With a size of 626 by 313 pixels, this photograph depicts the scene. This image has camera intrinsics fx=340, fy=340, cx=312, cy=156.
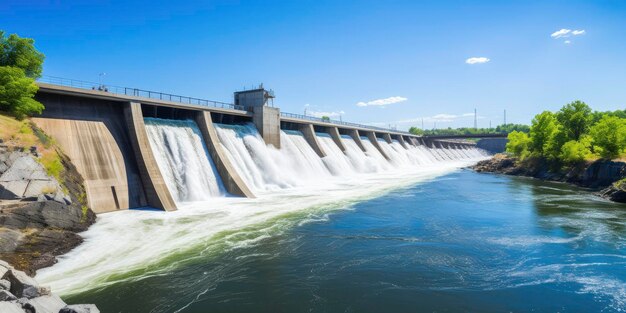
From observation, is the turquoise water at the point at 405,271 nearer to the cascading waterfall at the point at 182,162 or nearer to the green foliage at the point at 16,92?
the cascading waterfall at the point at 182,162

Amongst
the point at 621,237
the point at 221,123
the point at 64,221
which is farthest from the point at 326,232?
the point at 221,123

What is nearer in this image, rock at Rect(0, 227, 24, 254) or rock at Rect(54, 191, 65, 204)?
rock at Rect(0, 227, 24, 254)

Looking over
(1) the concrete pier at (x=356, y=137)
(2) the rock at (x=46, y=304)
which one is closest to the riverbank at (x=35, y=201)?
(2) the rock at (x=46, y=304)

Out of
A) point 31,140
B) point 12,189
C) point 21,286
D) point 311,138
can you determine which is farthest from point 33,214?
point 311,138

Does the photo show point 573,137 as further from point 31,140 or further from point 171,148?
point 31,140

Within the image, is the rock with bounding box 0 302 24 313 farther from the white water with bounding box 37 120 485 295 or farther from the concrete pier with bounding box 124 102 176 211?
the concrete pier with bounding box 124 102 176 211

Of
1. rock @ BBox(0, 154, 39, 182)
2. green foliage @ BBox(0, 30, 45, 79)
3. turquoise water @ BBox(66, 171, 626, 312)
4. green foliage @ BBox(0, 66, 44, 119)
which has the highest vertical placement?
green foliage @ BBox(0, 30, 45, 79)

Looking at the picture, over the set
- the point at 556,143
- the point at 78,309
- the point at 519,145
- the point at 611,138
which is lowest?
the point at 78,309

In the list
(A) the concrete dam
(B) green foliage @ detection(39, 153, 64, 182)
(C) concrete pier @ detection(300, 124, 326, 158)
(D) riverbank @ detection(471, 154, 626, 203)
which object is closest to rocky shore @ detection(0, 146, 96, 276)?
(B) green foliage @ detection(39, 153, 64, 182)
